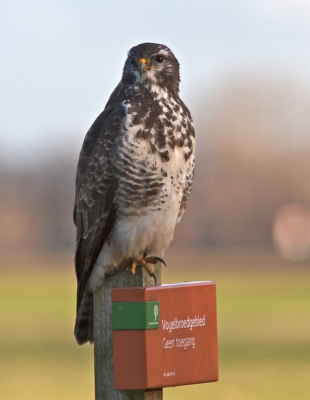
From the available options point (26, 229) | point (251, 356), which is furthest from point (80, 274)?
point (26, 229)

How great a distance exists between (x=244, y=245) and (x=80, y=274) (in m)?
55.3

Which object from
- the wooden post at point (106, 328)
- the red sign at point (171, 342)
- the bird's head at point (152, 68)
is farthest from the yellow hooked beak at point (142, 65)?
the red sign at point (171, 342)

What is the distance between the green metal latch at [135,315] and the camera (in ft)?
13.5

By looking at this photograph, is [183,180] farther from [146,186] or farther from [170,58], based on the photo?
[170,58]

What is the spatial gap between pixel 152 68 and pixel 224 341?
13190 millimetres

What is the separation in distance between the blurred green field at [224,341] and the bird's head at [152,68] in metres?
5.39

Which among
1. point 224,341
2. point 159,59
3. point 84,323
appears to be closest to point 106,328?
point 84,323

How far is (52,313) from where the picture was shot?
87.6 ft

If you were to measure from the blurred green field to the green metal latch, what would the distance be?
22.7ft

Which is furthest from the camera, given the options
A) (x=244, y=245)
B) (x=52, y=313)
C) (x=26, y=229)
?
(x=26, y=229)

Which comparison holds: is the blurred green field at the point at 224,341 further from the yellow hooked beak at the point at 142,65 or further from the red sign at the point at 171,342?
the red sign at the point at 171,342

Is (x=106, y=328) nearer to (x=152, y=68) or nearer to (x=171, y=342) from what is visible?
(x=171, y=342)

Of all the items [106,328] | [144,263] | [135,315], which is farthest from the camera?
[144,263]

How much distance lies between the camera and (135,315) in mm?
4125
